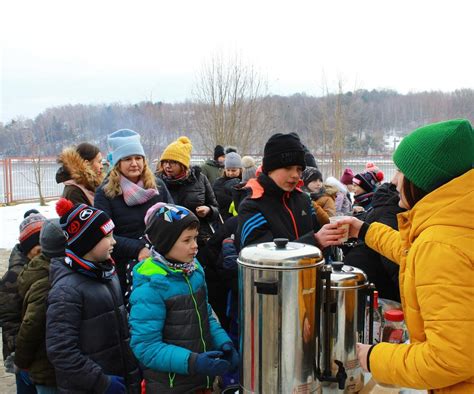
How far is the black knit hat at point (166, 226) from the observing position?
2.43m

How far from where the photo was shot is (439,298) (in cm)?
143

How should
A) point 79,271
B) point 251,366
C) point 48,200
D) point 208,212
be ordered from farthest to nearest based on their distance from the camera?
point 48,200 → point 208,212 → point 79,271 → point 251,366

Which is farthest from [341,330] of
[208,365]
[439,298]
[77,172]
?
[77,172]

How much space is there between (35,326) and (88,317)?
383 millimetres

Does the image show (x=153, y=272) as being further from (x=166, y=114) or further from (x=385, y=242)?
(x=166, y=114)

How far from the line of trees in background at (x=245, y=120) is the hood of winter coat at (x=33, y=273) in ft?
40.0

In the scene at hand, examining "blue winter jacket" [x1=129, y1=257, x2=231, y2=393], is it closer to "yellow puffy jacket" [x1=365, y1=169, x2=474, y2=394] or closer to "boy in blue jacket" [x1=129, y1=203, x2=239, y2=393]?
"boy in blue jacket" [x1=129, y1=203, x2=239, y2=393]

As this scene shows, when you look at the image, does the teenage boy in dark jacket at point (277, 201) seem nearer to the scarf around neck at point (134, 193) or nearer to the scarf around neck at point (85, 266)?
the scarf around neck at point (85, 266)

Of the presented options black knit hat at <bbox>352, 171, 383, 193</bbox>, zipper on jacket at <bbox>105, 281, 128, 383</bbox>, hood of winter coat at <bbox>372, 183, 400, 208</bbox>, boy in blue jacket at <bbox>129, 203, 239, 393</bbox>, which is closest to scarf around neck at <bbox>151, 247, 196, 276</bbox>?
boy in blue jacket at <bbox>129, 203, 239, 393</bbox>

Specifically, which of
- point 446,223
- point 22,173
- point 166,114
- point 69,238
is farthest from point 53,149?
point 446,223

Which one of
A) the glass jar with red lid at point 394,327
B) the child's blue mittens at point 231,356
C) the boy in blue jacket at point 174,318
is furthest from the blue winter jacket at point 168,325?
the glass jar with red lid at point 394,327

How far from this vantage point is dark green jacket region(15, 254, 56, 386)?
2732 mm

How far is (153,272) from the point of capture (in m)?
2.36

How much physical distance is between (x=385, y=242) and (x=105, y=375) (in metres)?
1.58
